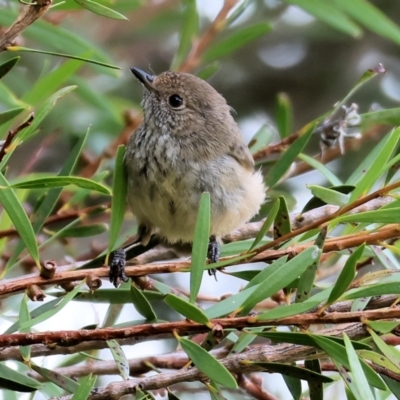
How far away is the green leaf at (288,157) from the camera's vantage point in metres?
1.87

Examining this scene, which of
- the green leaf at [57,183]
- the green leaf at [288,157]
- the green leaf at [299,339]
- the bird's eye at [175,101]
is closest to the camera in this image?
the green leaf at [299,339]

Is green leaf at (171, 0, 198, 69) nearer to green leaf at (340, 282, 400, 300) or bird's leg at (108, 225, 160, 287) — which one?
bird's leg at (108, 225, 160, 287)

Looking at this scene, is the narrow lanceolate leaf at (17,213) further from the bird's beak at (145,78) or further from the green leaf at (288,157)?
the bird's beak at (145,78)

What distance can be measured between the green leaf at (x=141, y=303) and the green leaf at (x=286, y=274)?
0.28 meters

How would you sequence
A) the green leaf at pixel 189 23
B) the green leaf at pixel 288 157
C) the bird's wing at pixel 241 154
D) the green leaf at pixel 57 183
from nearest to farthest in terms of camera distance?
the green leaf at pixel 57 183 < the green leaf at pixel 288 157 < the green leaf at pixel 189 23 < the bird's wing at pixel 241 154

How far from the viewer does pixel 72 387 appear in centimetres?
157

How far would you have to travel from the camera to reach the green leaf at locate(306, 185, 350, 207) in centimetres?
149

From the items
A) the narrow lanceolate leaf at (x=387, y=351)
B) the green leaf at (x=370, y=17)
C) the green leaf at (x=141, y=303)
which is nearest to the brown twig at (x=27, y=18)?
the green leaf at (x=141, y=303)

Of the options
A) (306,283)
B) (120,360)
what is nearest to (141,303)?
(120,360)

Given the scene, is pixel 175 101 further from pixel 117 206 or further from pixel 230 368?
pixel 230 368

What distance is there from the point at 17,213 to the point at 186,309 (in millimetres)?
425

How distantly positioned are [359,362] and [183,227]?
4.16 feet

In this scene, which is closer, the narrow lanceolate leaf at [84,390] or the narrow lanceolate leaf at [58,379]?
the narrow lanceolate leaf at [84,390]

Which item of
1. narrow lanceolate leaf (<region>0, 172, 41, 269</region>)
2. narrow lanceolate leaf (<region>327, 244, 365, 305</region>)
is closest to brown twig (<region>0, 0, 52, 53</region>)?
narrow lanceolate leaf (<region>0, 172, 41, 269</region>)
